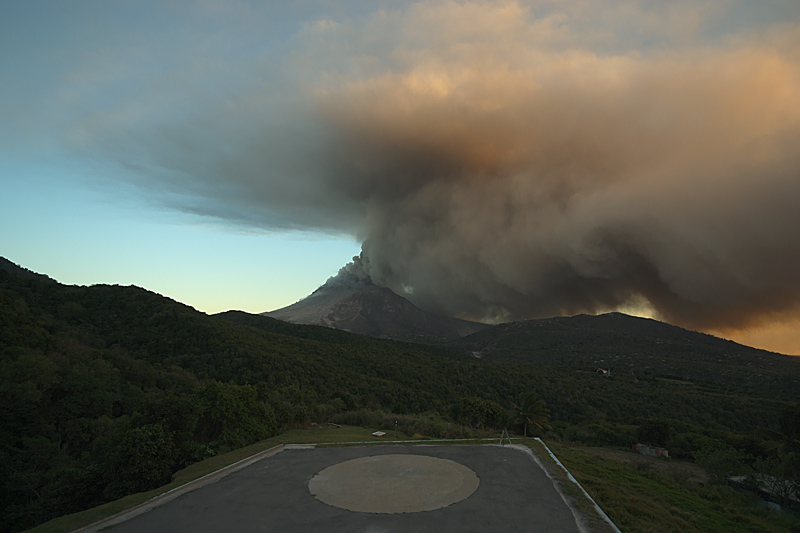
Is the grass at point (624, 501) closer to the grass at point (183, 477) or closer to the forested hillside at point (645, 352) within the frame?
the grass at point (183, 477)

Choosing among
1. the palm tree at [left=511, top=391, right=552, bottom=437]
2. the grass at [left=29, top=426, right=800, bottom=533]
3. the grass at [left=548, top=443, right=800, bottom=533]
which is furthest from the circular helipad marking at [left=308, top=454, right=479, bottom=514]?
the palm tree at [left=511, top=391, right=552, bottom=437]

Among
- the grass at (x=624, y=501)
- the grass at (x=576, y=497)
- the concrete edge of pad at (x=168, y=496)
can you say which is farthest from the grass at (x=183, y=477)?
the grass at (x=576, y=497)

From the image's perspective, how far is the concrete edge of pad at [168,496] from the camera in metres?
Answer: 12.7

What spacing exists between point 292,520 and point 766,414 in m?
98.5

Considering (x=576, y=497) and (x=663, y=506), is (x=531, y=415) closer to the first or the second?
(x=663, y=506)

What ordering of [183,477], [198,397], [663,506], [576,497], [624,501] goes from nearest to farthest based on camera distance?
1. [576,497]
2. [624,501]
3. [183,477]
4. [663,506]
5. [198,397]

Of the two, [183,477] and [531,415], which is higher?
[531,415]

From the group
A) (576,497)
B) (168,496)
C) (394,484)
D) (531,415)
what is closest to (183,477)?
(168,496)

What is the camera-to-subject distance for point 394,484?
52.5 feet

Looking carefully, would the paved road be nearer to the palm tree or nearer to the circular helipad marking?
the circular helipad marking

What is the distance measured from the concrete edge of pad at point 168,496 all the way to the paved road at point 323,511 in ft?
1.44

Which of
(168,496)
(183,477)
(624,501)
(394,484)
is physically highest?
(394,484)

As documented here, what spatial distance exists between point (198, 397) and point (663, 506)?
30485mm

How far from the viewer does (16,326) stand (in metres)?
40.7
